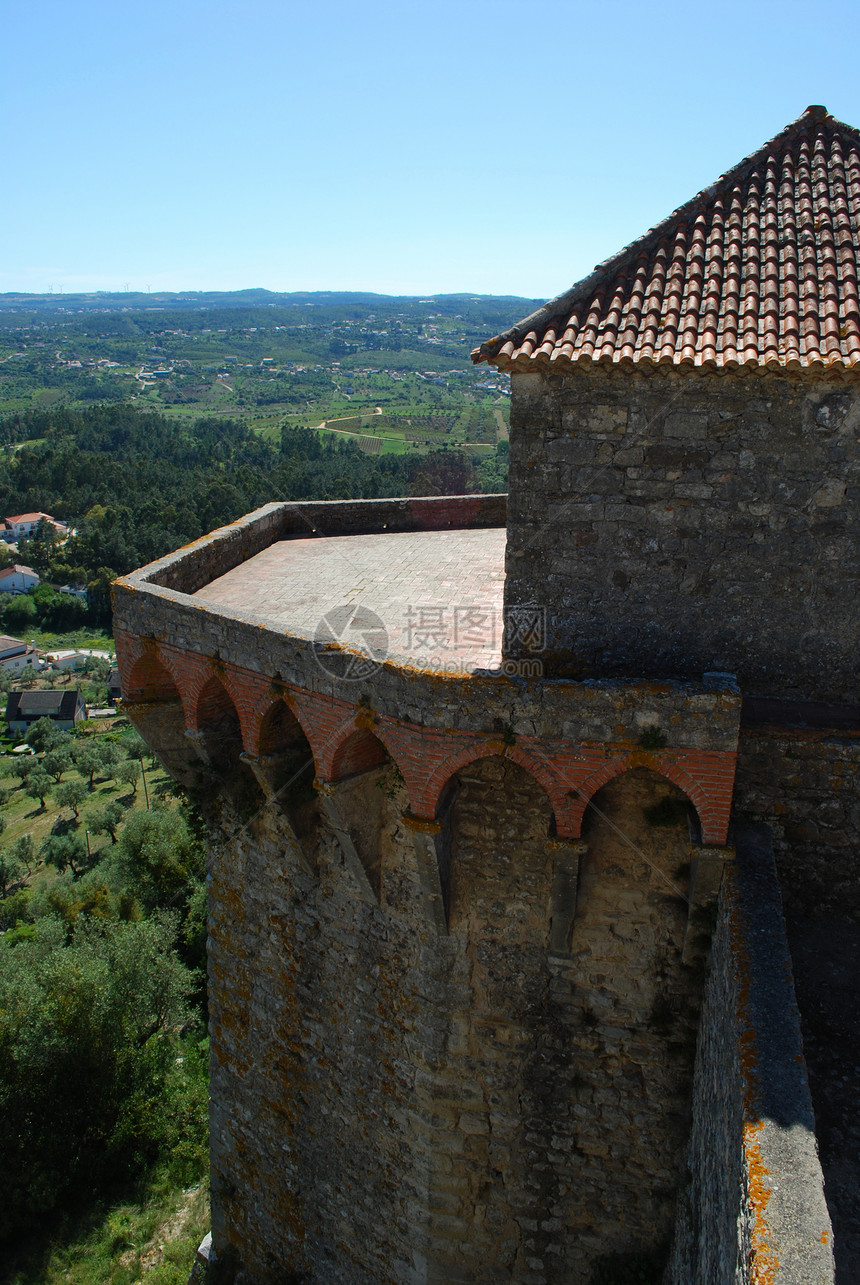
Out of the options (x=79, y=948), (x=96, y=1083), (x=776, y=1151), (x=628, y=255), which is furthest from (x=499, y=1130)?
(x=79, y=948)

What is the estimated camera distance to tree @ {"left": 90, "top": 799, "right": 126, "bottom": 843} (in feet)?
159

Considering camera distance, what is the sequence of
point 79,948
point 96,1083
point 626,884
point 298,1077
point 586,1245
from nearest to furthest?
point 626,884, point 586,1245, point 298,1077, point 96,1083, point 79,948

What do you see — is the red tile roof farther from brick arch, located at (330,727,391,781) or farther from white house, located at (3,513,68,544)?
white house, located at (3,513,68,544)

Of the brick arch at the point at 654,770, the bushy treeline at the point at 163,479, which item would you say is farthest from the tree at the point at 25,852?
the brick arch at the point at 654,770

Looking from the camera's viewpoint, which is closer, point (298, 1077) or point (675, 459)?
point (675, 459)

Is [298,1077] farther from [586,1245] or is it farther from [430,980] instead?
[586,1245]

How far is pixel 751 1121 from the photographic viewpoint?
4.84 m

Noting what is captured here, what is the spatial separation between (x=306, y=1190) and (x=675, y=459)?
9.20 m

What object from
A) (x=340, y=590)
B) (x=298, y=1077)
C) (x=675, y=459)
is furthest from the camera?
(x=340, y=590)

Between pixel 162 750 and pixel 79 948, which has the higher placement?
pixel 162 750

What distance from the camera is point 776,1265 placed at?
4.06m

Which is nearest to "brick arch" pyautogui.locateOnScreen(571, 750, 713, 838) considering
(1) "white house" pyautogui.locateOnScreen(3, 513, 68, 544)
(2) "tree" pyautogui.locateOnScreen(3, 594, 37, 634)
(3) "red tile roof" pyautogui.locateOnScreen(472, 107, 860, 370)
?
(3) "red tile roof" pyautogui.locateOnScreen(472, 107, 860, 370)

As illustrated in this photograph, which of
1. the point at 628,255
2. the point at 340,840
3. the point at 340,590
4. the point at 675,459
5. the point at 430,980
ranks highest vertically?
the point at 628,255

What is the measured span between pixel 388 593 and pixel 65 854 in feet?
142
